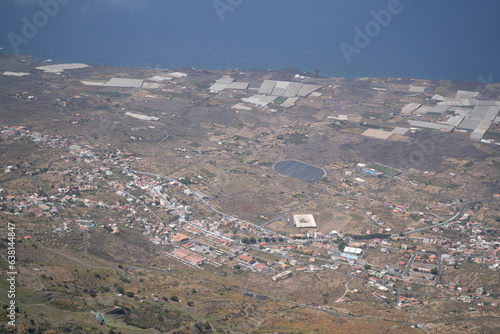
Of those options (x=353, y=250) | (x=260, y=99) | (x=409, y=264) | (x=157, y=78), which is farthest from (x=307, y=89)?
(x=409, y=264)

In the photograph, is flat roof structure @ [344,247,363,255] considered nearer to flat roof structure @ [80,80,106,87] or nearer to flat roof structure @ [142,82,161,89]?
flat roof structure @ [142,82,161,89]

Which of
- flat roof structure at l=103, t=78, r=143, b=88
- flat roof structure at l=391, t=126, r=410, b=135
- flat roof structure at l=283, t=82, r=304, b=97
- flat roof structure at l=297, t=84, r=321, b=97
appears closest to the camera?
flat roof structure at l=391, t=126, r=410, b=135

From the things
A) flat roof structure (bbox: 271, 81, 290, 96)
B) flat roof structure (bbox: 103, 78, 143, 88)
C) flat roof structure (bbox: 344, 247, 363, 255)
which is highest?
flat roof structure (bbox: 103, 78, 143, 88)

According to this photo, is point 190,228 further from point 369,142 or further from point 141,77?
point 141,77

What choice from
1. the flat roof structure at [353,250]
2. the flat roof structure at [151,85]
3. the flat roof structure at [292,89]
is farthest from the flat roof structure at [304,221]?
the flat roof structure at [151,85]

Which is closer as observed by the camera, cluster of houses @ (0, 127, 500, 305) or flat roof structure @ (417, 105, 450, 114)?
cluster of houses @ (0, 127, 500, 305)

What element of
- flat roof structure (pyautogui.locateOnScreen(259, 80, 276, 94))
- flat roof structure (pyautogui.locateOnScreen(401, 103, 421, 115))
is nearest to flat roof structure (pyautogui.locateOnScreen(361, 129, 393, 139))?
flat roof structure (pyautogui.locateOnScreen(401, 103, 421, 115))

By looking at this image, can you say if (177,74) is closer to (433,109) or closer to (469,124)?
(433,109)
